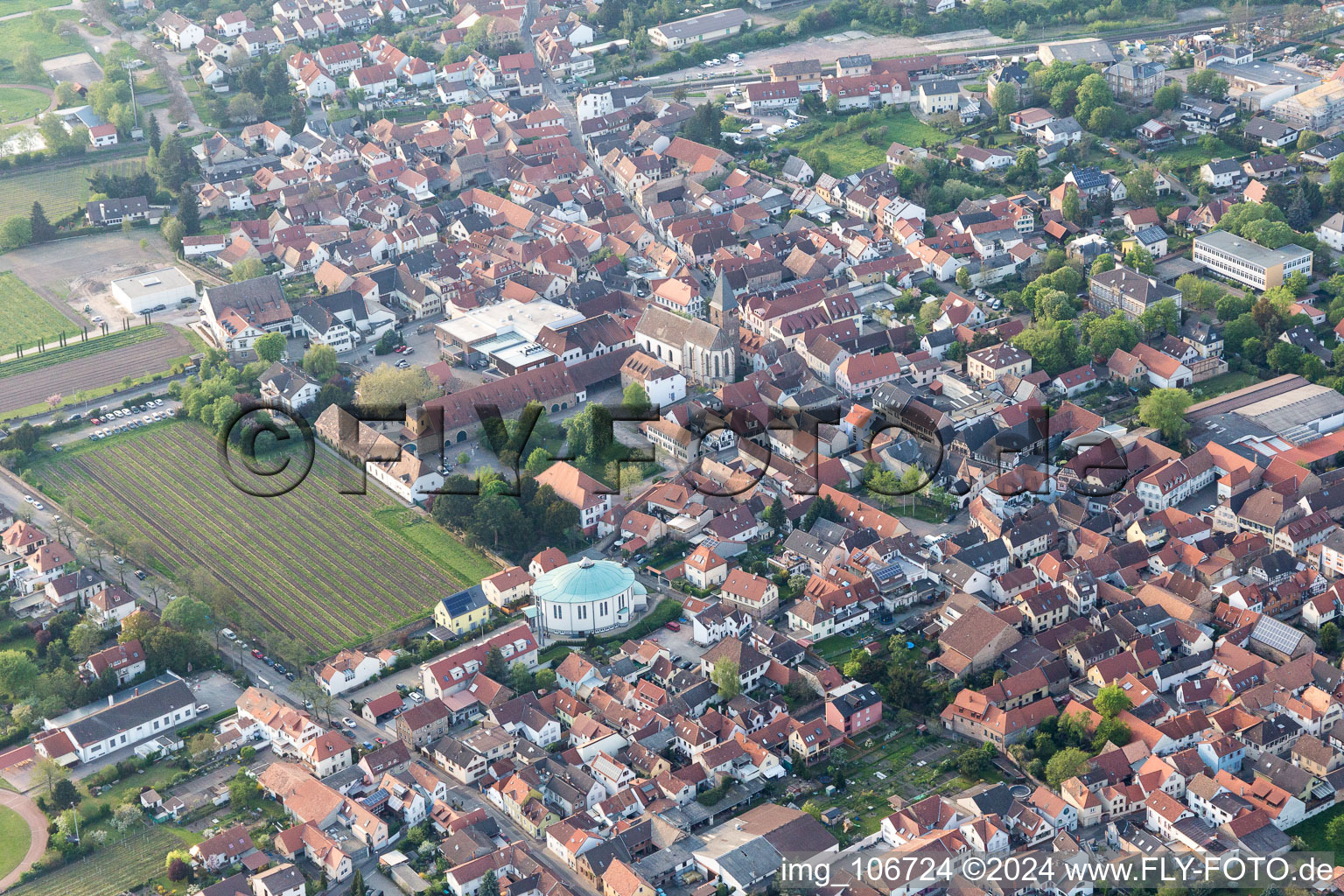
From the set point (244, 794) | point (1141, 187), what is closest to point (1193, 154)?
point (1141, 187)

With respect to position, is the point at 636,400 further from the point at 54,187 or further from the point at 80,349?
the point at 54,187

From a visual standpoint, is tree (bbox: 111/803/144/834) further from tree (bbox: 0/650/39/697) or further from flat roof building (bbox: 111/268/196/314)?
flat roof building (bbox: 111/268/196/314)

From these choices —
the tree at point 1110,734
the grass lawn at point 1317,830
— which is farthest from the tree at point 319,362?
the grass lawn at point 1317,830

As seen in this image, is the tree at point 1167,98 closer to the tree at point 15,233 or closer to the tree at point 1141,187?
the tree at point 1141,187

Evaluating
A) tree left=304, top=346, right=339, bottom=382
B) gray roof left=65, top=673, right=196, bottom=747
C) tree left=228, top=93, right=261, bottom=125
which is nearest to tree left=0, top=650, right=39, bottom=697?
gray roof left=65, top=673, right=196, bottom=747

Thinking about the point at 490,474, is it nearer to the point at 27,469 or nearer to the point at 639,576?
the point at 639,576

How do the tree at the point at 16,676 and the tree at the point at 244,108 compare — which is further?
the tree at the point at 244,108
